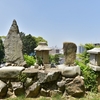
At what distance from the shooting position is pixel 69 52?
525 centimetres

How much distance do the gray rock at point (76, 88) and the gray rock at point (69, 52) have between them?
791 millimetres

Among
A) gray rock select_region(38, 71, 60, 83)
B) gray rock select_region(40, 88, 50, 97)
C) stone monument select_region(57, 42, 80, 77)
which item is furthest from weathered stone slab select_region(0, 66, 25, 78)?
stone monument select_region(57, 42, 80, 77)

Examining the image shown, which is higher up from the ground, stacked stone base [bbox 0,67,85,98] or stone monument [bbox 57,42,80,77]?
stone monument [bbox 57,42,80,77]

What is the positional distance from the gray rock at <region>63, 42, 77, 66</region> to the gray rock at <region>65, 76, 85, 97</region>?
2.59ft

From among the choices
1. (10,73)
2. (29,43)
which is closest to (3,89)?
(10,73)

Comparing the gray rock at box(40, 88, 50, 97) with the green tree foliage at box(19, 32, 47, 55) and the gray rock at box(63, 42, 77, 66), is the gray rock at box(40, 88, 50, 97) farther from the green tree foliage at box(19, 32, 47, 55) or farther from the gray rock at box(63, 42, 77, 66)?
the green tree foliage at box(19, 32, 47, 55)

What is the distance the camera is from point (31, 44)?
77.5ft

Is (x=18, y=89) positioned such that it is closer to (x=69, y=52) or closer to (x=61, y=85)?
(x=61, y=85)

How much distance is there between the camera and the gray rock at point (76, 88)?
4616mm

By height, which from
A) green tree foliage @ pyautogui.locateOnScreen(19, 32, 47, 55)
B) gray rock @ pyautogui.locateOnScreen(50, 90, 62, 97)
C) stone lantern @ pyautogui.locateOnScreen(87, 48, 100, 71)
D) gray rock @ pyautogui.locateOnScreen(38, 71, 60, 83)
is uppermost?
green tree foliage @ pyautogui.locateOnScreen(19, 32, 47, 55)

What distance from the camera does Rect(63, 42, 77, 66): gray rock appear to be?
5219 mm

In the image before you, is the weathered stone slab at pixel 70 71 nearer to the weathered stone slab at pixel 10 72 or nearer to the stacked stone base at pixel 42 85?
the stacked stone base at pixel 42 85

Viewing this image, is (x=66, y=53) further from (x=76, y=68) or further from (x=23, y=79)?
(x=23, y=79)

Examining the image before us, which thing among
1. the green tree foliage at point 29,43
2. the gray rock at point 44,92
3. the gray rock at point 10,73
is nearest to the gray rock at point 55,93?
the gray rock at point 44,92
